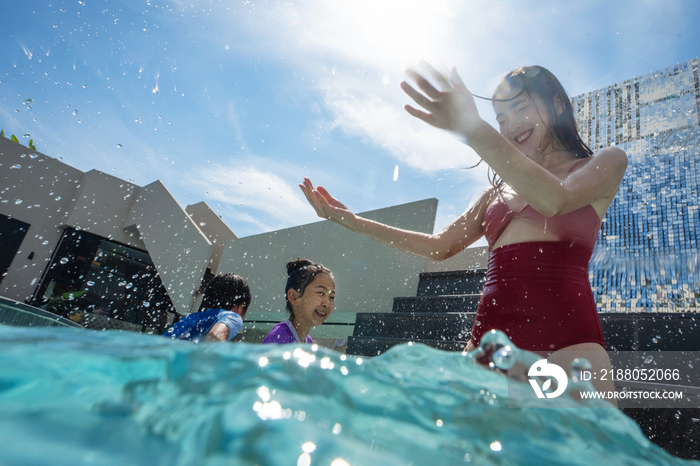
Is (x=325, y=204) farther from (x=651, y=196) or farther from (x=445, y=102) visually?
(x=651, y=196)

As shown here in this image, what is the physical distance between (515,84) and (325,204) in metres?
1.05

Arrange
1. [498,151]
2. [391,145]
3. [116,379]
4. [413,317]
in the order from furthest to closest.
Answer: [413,317], [391,145], [498,151], [116,379]

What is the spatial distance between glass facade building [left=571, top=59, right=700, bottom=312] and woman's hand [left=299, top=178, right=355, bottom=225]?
5.13 metres

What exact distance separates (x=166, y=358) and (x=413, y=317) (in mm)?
3850

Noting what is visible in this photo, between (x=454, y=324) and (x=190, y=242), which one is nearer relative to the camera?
Answer: (x=454, y=324)

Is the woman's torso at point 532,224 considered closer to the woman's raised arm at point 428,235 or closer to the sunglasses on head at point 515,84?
the woman's raised arm at point 428,235

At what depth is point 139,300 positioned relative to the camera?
13055mm

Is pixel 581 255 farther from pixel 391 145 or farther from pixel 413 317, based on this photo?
pixel 413 317

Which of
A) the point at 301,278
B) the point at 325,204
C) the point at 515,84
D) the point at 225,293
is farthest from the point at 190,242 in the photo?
the point at 515,84

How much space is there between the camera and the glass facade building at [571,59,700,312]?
5.48m

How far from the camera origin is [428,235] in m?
1.90

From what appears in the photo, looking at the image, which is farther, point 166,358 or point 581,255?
point 581,255

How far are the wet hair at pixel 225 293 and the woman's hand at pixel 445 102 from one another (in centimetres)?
303

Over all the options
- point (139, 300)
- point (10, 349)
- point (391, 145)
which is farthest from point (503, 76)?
point (139, 300)
